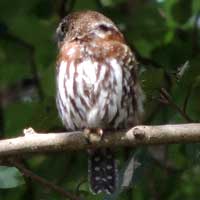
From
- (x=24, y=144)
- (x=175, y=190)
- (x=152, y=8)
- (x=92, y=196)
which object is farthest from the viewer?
(x=152, y=8)

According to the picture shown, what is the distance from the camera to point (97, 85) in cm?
447

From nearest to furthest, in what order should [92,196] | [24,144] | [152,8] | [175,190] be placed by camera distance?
[24,144] → [92,196] → [175,190] → [152,8]

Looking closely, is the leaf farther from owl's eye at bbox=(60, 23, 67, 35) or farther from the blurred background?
owl's eye at bbox=(60, 23, 67, 35)

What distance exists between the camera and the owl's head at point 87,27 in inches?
184

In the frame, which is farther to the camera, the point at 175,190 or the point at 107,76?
the point at 175,190

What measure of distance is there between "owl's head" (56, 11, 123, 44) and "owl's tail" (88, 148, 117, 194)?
1.95 feet

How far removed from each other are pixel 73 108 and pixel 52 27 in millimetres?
1405

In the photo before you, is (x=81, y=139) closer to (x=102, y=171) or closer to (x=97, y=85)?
(x=97, y=85)

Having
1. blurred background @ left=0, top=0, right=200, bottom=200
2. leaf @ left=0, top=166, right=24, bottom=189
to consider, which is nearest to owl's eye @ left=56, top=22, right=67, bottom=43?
blurred background @ left=0, top=0, right=200, bottom=200

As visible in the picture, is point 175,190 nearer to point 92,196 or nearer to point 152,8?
point 92,196

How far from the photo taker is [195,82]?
4.41 meters

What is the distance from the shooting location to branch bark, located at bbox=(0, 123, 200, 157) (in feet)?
13.1

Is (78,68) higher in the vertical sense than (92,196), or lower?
higher

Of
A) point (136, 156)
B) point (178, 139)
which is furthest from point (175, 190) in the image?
point (178, 139)
